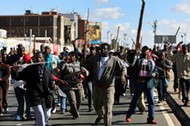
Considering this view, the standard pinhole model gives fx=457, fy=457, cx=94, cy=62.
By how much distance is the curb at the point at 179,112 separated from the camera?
11.5 m

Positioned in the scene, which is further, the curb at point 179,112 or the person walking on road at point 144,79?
the curb at point 179,112

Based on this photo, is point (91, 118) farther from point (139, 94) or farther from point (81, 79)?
point (139, 94)

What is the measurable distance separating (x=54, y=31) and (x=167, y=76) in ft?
359

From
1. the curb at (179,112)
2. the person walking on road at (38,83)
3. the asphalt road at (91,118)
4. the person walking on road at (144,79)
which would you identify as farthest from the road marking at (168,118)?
the person walking on road at (38,83)

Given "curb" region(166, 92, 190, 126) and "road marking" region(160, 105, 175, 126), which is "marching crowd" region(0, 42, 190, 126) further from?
"road marking" region(160, 105, 175, 126)

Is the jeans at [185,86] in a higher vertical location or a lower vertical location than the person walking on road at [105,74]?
lower

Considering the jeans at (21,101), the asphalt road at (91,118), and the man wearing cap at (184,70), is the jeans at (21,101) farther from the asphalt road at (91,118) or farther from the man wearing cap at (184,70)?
the man wearing cap at (184,70)

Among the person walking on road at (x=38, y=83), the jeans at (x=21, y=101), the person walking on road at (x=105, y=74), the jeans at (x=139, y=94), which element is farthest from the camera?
the jeans at (x=21, y=101)

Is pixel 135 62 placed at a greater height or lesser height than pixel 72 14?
lesser

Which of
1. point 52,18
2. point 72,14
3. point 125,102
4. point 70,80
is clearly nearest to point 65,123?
point 70,80

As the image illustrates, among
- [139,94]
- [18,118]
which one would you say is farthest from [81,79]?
[18,118]

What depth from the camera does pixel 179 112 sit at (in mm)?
13031

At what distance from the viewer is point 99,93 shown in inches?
386

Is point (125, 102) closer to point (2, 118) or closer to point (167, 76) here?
point (167, 76)
